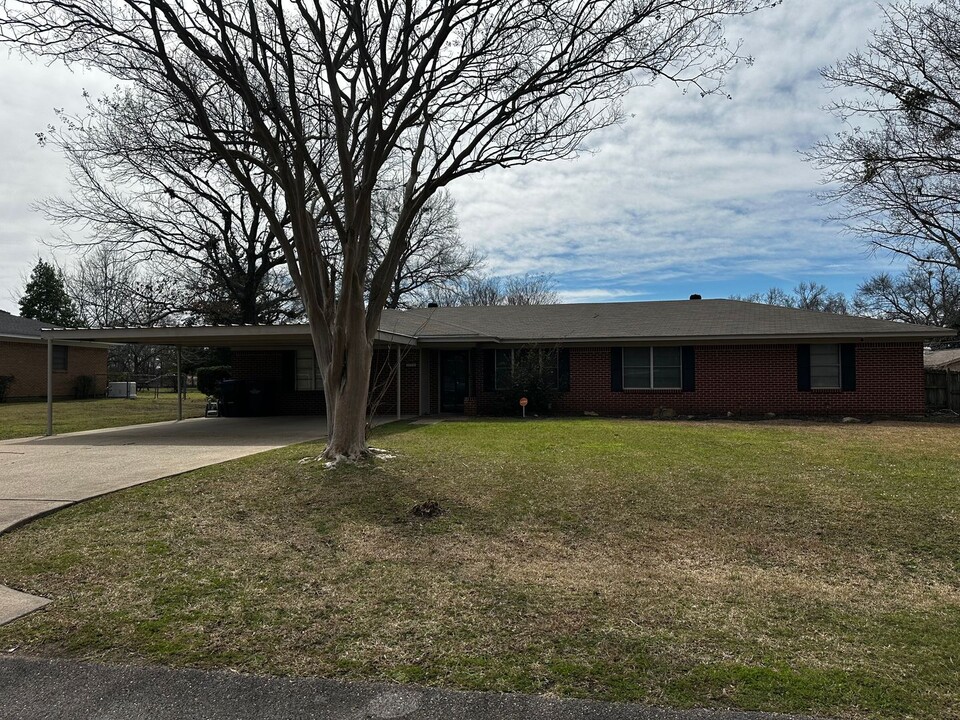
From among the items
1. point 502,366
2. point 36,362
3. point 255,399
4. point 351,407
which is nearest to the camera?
point 351,407

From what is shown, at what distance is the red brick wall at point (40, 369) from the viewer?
27.3 meters

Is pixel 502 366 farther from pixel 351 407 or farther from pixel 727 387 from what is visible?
pixel 351 407

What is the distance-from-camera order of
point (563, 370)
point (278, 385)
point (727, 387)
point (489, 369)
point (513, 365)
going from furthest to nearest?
point (278, 385)
point (489, 369)
point (563, 370)
point (513, 365)
point (727, 387)

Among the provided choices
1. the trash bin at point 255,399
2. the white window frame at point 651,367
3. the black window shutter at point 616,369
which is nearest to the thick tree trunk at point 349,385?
the black window shutter at point 616,369

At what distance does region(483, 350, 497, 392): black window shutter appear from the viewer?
63.3 feet

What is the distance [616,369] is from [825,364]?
214 inches

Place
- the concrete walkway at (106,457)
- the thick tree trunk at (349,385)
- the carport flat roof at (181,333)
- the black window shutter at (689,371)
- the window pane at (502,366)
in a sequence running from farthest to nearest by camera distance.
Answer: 1. the window pane at (502,366)
2. the black window shutter at (689,371)
3. the carport flat roof at (181,333)
4. the thick tree trunk at (349,385)
5. the concrete walkway at (106,457)

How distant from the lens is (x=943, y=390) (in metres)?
20.7

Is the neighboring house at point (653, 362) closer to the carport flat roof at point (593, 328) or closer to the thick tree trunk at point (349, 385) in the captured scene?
the carport flat roof at point (593, 328)

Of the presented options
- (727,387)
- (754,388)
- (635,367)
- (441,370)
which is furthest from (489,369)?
(754,388)

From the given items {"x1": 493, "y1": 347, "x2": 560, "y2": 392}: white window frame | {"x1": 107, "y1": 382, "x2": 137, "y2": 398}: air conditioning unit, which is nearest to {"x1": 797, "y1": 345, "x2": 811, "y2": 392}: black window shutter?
{"x1": 493, "y1": 347, "x2": 560, "y2": 392}: white window frame

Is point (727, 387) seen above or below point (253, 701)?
above

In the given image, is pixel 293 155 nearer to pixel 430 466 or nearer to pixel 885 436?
pixel 430 466

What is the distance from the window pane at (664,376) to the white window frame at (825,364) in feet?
11.4
